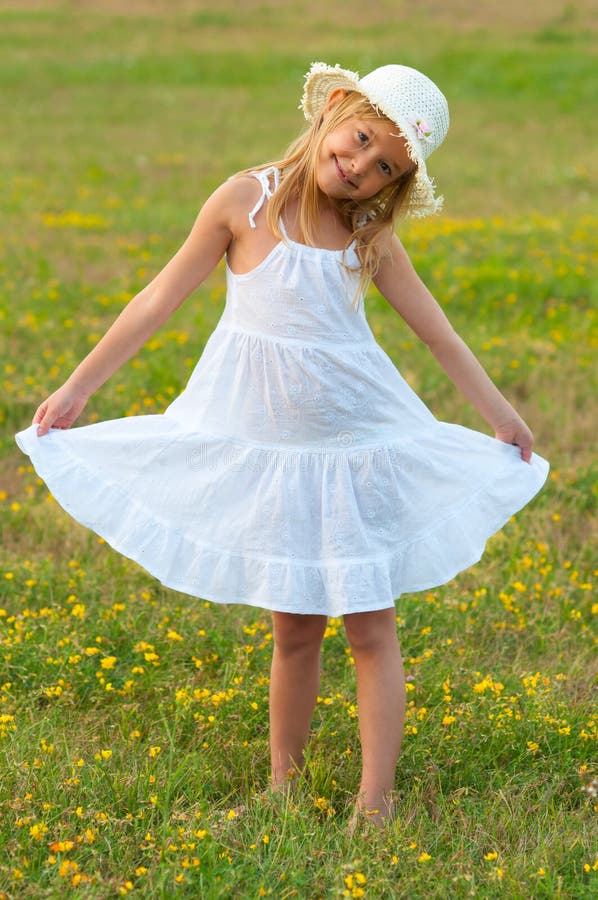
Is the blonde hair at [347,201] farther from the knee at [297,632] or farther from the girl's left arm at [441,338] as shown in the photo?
the knee at [297,632]

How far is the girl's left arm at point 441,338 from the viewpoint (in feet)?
9.45

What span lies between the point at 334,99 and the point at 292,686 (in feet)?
5.02

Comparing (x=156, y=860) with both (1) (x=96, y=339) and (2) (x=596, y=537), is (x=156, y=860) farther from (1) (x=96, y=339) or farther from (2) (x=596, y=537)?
(1) (x=96, y=339)

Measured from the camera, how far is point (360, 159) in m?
2.68

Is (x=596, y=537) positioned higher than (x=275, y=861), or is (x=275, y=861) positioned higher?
(x=596, y=537)

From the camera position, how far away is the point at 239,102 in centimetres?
1780

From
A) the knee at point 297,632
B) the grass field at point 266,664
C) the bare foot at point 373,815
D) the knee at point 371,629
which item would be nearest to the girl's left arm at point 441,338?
the knee at point 371,629

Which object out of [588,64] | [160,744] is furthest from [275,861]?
[588,64]

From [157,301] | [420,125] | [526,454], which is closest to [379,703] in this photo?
[526,454]

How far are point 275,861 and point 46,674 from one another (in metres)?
1.15

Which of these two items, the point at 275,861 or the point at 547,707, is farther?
the point at 547,707

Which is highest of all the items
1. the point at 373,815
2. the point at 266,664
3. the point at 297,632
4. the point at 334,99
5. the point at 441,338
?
the point at 334,99

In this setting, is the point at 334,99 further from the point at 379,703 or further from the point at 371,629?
the point at 379,703

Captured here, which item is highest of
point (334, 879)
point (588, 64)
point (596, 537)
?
point (588, 64)
